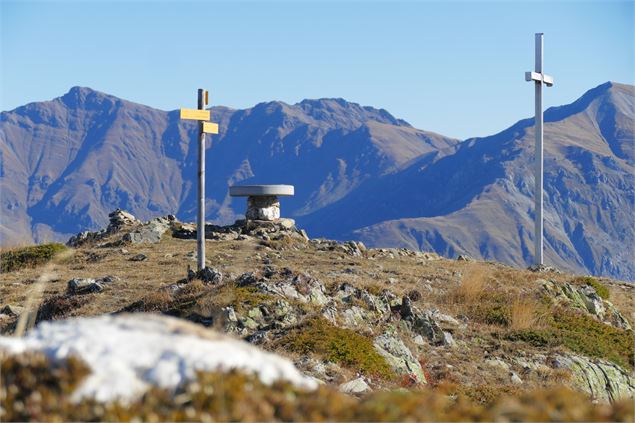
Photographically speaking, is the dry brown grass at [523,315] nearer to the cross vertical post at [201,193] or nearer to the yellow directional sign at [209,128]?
the cross vertical post at [201,193]

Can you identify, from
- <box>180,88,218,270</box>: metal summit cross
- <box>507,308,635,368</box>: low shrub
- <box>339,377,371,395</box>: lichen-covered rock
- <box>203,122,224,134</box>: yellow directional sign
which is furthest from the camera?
<box>203,122,224,134</box>: yellow directional sign

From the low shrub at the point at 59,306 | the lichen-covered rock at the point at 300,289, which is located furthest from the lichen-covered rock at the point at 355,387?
the low shrub at the point at 59,306

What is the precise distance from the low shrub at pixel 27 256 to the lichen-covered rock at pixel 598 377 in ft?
60.8

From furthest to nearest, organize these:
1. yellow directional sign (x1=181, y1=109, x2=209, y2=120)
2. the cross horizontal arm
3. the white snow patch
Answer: the cross horizontal arm
yellow directional sign (x1=181, y1=109, x2=209, y2=120)
the white snow patch

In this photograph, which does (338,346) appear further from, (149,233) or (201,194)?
(149,233)

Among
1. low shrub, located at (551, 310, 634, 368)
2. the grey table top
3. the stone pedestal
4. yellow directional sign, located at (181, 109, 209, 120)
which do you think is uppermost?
yellow directional sign, located at (181, 109, 209, 120)

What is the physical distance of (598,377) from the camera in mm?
17141

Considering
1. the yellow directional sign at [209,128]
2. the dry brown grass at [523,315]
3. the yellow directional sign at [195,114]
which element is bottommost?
the dry brown grass at [523,315]

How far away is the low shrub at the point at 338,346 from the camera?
14664 mm

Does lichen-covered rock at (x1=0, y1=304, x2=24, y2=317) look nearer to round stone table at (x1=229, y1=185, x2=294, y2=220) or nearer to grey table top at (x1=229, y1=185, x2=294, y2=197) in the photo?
grey table top at (x1=229, y1=185, x2=294, y2=197)

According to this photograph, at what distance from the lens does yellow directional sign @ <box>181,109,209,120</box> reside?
21802 mm

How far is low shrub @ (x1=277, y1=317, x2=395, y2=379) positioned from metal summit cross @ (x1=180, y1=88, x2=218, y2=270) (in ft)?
22.0

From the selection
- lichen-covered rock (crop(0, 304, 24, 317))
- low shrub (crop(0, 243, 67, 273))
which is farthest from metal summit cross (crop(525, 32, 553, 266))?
lichen-covered rock (crop(0, 304, 24, 317))

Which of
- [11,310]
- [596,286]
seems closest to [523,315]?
[596,286]
